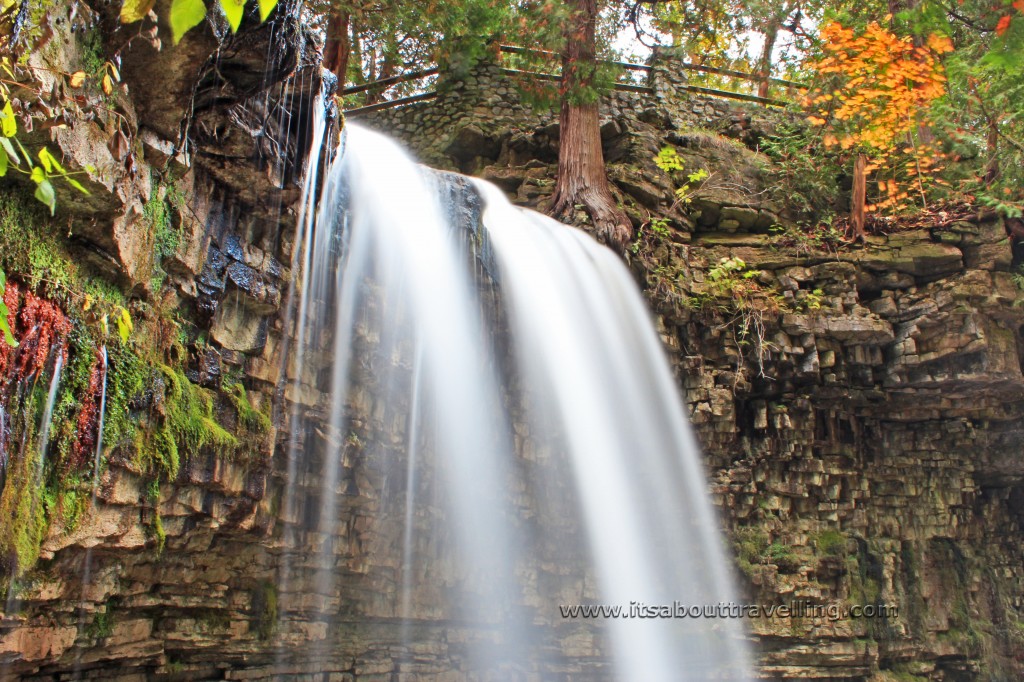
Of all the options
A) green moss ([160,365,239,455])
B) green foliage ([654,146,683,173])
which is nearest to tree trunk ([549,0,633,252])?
green foliage ([654,146,683,173])

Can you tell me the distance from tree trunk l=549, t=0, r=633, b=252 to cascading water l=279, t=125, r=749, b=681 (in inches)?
26.1

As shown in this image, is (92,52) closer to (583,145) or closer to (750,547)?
(583,145)

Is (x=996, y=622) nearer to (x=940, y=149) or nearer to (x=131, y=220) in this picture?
(x=940, y=149)

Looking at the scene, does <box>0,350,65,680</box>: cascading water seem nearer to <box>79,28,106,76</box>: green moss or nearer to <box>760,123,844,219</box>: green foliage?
<box>79,28,106,76</box>: green moss

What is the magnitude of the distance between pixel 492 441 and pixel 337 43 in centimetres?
632

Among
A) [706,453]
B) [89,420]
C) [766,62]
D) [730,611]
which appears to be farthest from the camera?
[766,62]

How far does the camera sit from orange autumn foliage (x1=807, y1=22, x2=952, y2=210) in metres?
11.2

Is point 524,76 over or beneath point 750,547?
over

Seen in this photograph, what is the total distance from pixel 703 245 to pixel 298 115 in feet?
21.4

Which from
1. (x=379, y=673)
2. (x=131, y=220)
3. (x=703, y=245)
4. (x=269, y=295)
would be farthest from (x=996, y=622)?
(x=131, y=220)

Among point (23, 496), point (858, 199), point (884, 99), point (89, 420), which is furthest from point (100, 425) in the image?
point (884, 99)

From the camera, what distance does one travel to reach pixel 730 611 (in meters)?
9.30

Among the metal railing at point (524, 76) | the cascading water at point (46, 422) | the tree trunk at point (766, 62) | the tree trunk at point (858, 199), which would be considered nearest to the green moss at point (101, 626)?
the cascading water at point (46, 422)

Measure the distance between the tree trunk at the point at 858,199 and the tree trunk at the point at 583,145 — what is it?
325 centimetres
